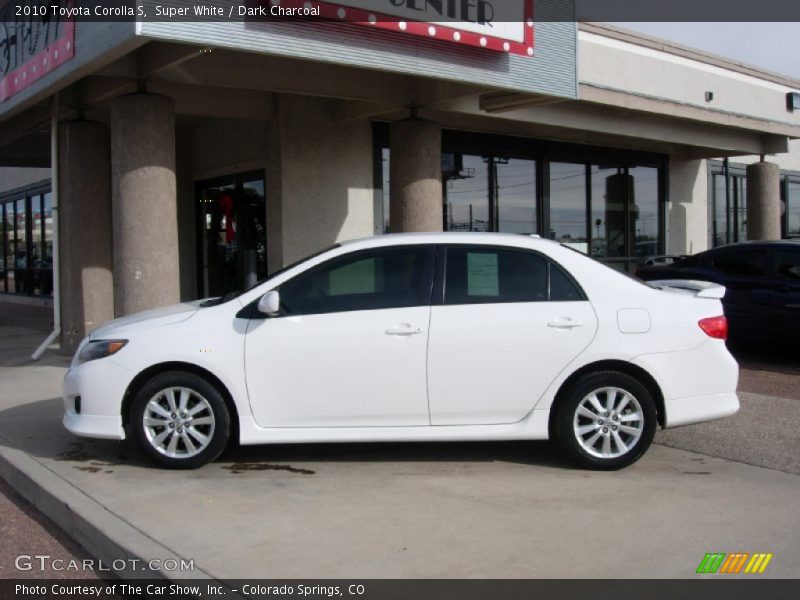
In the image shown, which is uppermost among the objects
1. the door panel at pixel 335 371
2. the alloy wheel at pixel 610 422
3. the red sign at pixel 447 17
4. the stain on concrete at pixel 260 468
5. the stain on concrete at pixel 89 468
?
the red sign at pixel 447 17

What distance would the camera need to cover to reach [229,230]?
45.7ft

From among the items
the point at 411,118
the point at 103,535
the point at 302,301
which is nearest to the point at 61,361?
the point at 411,118

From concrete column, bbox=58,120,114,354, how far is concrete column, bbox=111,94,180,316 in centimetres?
227

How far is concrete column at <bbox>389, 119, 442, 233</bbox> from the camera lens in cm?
1138

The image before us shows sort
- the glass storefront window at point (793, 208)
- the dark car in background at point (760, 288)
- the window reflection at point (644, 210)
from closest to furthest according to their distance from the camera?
the dark car in background at point (760, 288)
the window reflection at point (644, 210)
the glass storefront window at point (793, 208)

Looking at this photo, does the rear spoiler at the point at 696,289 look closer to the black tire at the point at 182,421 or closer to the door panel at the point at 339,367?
the door panel at the point at 339,367

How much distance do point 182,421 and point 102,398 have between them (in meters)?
0.58

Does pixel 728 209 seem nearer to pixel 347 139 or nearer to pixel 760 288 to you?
pixel 760 288

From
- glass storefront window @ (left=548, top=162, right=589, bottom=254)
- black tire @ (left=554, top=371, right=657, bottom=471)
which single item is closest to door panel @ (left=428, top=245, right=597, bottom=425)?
black tire @ (left=554, top=371, right=657, bottom=471)

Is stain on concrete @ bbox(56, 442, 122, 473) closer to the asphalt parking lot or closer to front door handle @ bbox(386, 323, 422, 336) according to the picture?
the asphalt parking lot

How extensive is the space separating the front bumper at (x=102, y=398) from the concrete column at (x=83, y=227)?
6012 millimetres

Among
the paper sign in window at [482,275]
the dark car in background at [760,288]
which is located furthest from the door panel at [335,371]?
the dark car in background at [760,288]

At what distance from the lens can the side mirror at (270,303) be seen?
5652 mm

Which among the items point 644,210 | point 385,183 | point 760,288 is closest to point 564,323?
point 760,288
